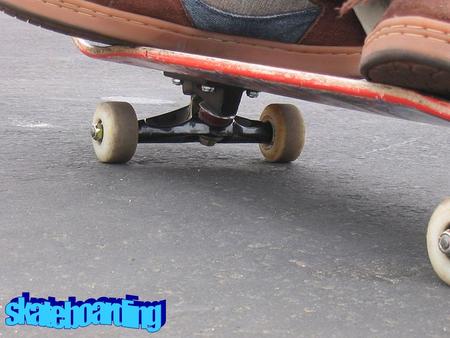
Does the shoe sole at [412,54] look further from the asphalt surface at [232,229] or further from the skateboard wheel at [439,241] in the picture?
the asphalt surface at [232,229]

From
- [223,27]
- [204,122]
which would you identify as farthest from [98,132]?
[223,27]

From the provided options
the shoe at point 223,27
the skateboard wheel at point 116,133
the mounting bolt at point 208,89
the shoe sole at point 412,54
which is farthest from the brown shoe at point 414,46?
the skateboard wheel at point 116,133

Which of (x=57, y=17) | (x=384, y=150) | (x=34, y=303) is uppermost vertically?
(x=57, y=17)

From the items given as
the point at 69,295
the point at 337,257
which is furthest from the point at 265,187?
the point at 69,295

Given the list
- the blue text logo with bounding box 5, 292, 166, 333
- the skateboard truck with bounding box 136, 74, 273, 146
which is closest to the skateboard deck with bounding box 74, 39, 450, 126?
the skateboard truck with bounding box 136, 74, 273, 146

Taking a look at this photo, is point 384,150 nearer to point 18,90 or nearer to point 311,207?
point 311,207

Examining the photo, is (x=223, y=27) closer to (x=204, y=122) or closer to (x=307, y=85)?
(x=307, y=85)
